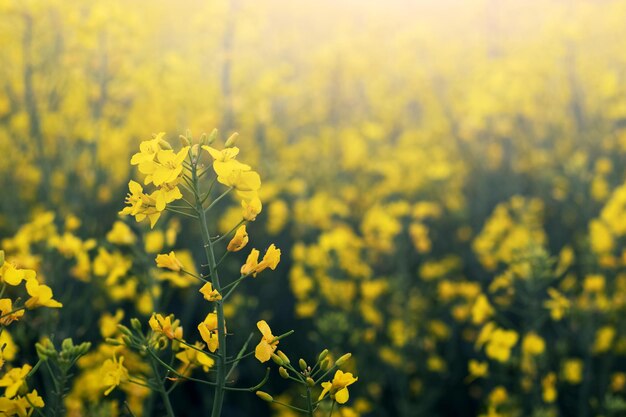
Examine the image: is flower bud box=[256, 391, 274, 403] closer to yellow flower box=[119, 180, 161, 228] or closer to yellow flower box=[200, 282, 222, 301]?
yellow flower box=[200, 282, 222, 301]

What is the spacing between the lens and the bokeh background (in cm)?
325

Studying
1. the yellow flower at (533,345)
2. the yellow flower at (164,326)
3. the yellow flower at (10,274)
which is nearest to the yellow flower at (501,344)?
the yellow flower at (533,345)

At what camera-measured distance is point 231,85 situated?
6578mm

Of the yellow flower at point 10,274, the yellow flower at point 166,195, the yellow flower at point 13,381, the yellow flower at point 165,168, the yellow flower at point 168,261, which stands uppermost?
the yellow flower at point 165,168

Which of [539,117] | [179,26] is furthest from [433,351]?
[179,26]

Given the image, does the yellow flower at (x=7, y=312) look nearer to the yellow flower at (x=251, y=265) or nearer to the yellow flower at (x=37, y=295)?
the yellow flower at (x=37, y=295)

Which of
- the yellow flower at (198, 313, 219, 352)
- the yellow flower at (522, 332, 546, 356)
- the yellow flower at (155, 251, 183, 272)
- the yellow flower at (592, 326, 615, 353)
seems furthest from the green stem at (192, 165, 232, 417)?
the yellow flower at (592, 326, 615, 353)

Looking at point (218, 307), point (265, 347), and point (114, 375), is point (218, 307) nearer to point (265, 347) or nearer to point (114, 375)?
point (265, 347)

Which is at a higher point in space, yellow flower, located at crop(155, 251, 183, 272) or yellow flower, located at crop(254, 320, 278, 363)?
yellow flower, located at crop(155, 251, 183, 272)

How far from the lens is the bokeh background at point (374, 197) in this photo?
3248mm

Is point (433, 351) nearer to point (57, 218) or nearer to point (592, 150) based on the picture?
point (57, 218)

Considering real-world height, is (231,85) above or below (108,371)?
below

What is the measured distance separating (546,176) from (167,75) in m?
4.05

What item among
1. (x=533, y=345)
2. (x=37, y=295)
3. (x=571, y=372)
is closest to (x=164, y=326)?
(x=37, y=295)
